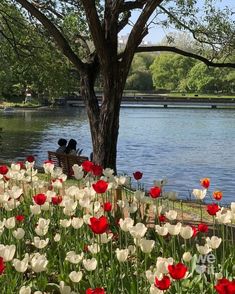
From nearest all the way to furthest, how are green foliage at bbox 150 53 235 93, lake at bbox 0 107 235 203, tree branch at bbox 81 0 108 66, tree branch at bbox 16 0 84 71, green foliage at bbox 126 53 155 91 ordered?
tree branch at bbox 81 0 108 66 < tree branch at bbox 16 0 84 71 < lake at bbox 0 107 235 203 < green foliage at bbox 150 53 235 93 < green foliage at bbox 126 53 155 91

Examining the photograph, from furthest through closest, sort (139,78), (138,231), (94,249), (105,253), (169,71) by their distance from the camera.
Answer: (139,78) < (169,71) < (105,253) < (94,249) < (138,231)

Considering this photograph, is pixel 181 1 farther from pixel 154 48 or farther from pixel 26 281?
pixel 26 281

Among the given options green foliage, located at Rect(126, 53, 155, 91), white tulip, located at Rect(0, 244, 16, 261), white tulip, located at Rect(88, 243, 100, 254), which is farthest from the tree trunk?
green foliage, located at Rect(126, 53, 155, 91)

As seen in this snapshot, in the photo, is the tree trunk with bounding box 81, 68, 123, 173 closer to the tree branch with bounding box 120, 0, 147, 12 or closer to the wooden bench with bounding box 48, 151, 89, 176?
the wooden bench with bounding box 48, 151, 89, 176

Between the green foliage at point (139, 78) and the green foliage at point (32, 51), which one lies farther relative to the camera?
the green foliage at point (139, 78)

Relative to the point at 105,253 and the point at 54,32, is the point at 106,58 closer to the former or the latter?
the point at 54,32

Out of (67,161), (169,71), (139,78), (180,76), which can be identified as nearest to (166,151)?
(67,161)

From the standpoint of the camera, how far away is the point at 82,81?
12047mm

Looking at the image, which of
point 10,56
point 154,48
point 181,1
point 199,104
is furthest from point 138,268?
point 199,104

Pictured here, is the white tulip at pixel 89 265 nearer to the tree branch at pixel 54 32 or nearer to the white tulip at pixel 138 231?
the white tulip at pixel 138 231

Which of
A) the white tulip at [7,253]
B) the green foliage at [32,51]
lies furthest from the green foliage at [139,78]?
the white tulip at [7,253]

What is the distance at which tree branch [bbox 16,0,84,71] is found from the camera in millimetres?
11273

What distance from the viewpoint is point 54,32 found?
11391 mm

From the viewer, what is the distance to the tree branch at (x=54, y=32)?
444 inches
